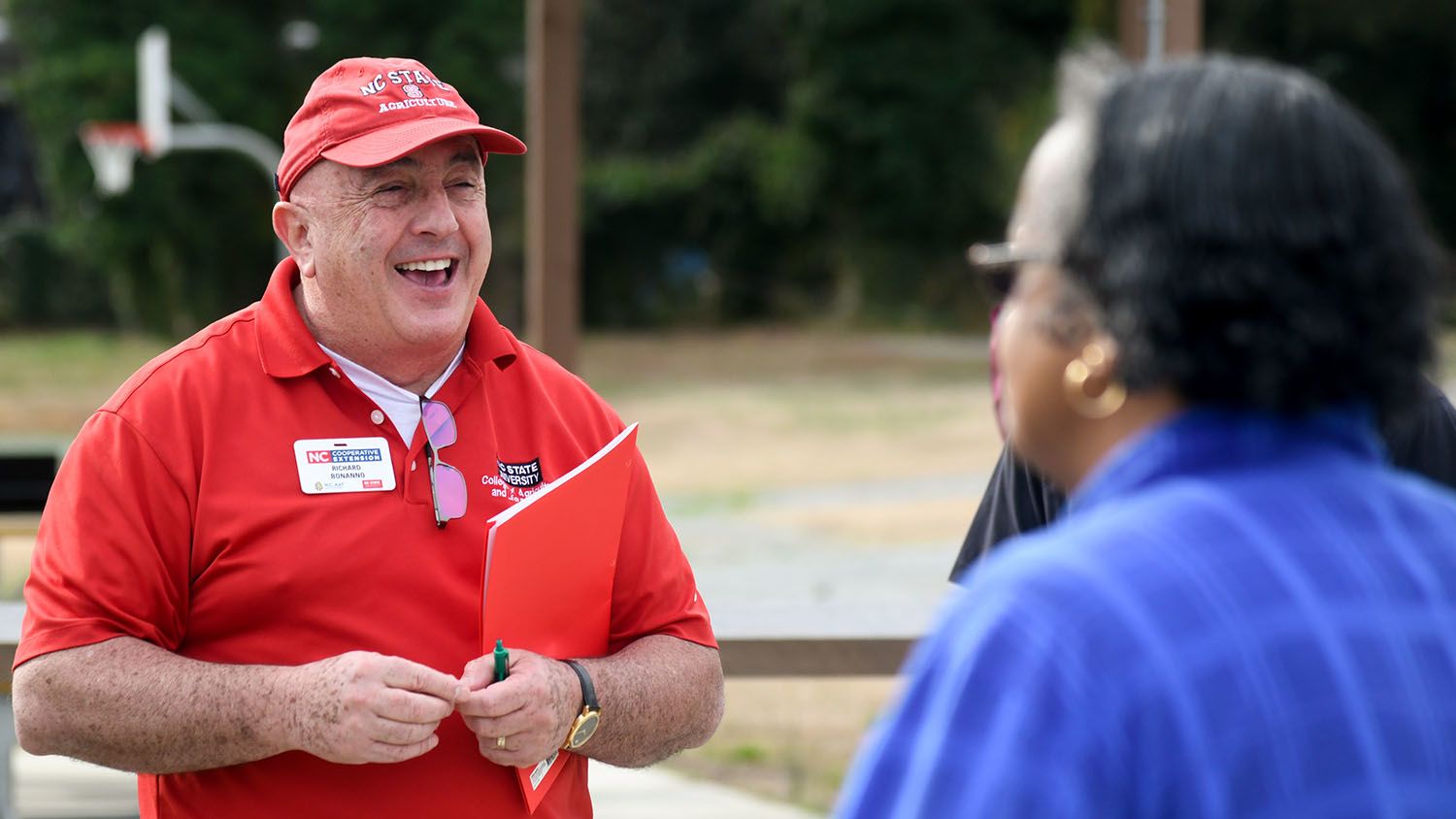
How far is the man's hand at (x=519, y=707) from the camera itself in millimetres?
2170

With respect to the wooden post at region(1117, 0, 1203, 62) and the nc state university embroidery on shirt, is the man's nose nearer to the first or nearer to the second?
the nc state university embroidery on shirt

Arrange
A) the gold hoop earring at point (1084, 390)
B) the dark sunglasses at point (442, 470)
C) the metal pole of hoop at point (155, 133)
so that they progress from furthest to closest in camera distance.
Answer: the metal pole of hoop at point (155, 133)
the dark sunglasses at point (442, 470)
the gold hoop earring at point (1084, 390)

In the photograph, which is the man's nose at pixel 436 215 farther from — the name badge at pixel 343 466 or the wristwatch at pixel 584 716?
the wristwatch at pixel 584 716

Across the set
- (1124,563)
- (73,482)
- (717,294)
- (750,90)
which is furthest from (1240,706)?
(750,90)

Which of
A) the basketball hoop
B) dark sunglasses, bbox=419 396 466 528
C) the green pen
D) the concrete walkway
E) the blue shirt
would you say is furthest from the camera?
the basketball hoop

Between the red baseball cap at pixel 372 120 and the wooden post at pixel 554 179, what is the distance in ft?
11.4

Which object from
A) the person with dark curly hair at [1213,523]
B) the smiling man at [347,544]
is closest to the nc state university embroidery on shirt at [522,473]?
the smiling man at [347,544]

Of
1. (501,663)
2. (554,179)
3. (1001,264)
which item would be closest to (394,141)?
(501,663)

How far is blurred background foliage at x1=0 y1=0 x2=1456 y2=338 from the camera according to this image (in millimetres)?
31734

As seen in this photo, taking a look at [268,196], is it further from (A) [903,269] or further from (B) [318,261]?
(B) [318,261]

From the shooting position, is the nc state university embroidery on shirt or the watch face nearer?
the watch face

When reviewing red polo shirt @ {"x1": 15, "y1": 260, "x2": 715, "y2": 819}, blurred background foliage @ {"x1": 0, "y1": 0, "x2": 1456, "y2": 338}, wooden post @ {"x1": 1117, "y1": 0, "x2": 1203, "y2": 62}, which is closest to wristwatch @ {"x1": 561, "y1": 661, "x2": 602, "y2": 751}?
red polo shirt @ {"x1": 15, "y1": 260, "x2": 715, "y2": 819}

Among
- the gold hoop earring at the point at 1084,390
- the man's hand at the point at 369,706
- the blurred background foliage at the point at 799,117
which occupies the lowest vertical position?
the blurred background foliage at the point at 799,117

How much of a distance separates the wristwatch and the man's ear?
2.43 ft
